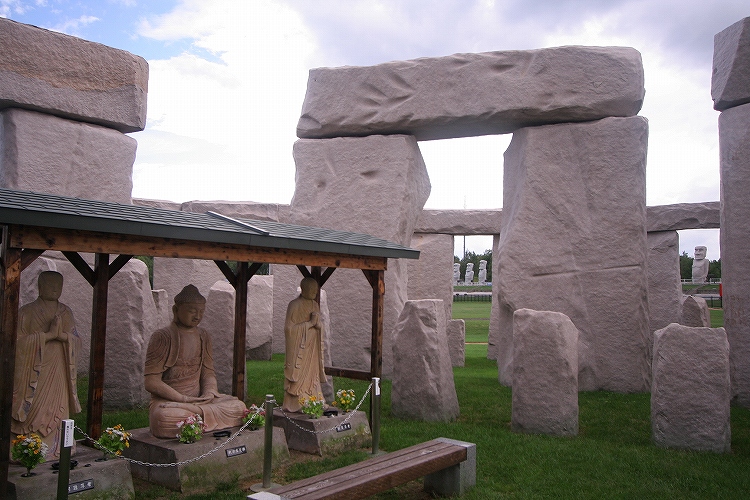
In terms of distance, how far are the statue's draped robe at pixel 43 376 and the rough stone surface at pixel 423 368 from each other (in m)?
3.77

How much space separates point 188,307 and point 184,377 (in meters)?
0.65

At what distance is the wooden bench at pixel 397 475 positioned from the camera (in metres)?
4.21

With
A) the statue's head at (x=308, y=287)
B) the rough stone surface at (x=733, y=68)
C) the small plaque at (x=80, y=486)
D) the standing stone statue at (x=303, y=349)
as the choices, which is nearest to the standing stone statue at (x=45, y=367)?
the small plaque at (x=80, y=486)

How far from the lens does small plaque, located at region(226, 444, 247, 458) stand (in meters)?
5.60

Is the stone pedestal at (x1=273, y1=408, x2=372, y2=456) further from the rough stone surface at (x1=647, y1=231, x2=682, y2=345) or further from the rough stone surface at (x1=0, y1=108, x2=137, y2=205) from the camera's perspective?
A: the rough stone surface at (x1=647, y1=231, x2=682, y2=345)

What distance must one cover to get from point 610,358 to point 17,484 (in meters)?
7.45

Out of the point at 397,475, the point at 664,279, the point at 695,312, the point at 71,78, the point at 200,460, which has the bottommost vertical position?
the point at 200,460

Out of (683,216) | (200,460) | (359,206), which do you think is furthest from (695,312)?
(200,460)

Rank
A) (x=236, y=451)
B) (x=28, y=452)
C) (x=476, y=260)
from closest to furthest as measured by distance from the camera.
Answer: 1. (x=28, y=452)
2. (x=236, y=451)
3. (x=476, y=260)

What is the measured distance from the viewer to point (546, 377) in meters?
6.98

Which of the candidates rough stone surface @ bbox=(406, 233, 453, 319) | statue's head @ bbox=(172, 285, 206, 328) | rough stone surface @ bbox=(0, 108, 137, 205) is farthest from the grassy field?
rough stone surface @ bbox=(406, 233, 453, 319)

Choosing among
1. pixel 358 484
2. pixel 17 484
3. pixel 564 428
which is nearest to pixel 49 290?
pixel 17 484

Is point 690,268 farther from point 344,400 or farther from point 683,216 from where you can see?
point 344,400

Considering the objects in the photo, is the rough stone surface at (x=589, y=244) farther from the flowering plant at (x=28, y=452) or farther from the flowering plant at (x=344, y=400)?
the flowering plant at (x=28, y=452)
